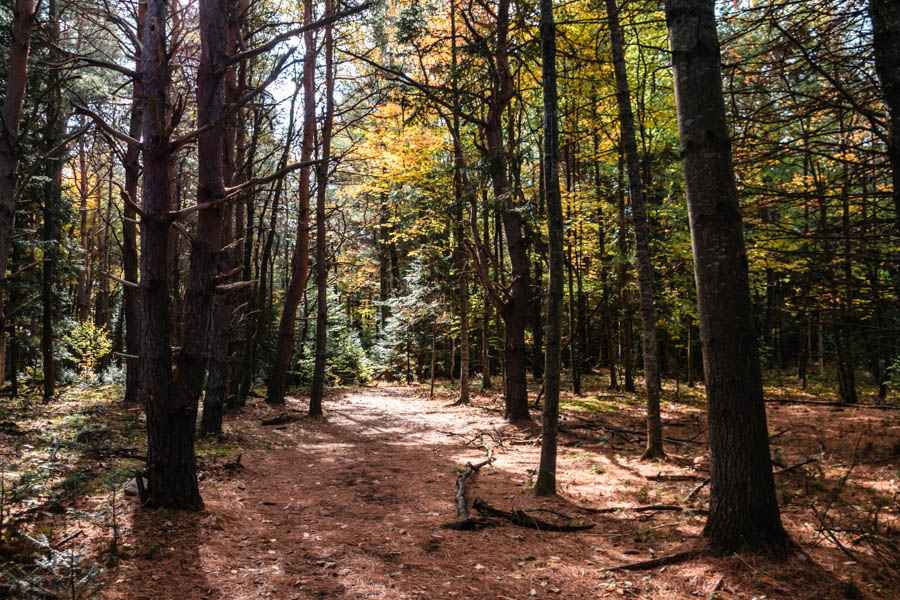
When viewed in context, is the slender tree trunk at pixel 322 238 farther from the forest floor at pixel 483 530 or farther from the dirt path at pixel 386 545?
the dirt path at pixel 386 545

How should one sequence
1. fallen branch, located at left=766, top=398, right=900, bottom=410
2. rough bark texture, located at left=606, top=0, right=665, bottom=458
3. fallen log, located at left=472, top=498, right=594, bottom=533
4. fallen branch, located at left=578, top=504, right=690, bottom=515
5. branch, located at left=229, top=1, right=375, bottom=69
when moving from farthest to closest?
fallen branch, located at left=766, top=398, right=900, bottom=410 < rough bark texture, located at left=606, top=0, right=665, bottom=458 < fallen branch, located at left=578, top=504, right=690, bottom=515 < fallen log, located at left=472, top=498, right=594, bottom=533 < branch, located at left=229, top=1, right=375, bottom=69

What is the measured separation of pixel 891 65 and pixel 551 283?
387 centimetres

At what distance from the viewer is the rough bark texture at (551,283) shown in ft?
18.8

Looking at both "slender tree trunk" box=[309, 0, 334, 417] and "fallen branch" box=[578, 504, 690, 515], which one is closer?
"fallen branch" box=[578, 504, 690, 515]

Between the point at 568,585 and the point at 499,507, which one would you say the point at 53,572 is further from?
the point at 499,507

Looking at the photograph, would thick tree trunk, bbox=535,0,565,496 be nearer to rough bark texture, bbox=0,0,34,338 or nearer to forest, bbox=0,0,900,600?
forest, bbox=0,0,900,600

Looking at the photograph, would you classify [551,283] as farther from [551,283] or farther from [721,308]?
[721,308]

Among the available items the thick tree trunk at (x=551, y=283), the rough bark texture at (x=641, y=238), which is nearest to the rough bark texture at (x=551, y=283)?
the thick tree trunk at (x=551, y=283)

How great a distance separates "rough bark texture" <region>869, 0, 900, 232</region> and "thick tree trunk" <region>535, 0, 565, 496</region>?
315 centimetres

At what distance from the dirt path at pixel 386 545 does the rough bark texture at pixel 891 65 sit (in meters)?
3.96

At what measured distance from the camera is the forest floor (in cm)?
342

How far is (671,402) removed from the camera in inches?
522

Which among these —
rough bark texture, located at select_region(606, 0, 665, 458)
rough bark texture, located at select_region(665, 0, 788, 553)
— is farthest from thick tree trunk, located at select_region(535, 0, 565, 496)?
rough bark texture, located at select_region(606, 0, 665, 458)

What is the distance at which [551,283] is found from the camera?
5746 millimetres
